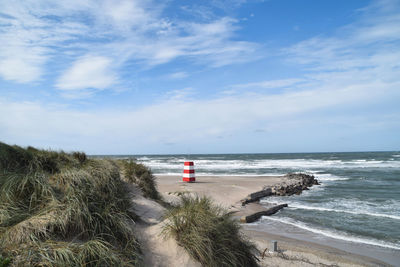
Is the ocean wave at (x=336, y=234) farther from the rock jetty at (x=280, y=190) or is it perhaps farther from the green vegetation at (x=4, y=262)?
the green vegetation at (x=4, y=262)

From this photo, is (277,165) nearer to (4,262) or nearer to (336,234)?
(336,234)

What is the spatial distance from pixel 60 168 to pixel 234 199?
915cm

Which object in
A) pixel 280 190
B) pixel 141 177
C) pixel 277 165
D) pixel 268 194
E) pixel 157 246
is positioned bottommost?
pixel 277 165

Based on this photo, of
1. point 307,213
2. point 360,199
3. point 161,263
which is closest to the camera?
point 161,263

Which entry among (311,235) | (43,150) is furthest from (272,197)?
(43,150)

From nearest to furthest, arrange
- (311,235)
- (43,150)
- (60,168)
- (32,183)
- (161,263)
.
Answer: (161,263), (32,183), (60,168), (43,150), (311,235)

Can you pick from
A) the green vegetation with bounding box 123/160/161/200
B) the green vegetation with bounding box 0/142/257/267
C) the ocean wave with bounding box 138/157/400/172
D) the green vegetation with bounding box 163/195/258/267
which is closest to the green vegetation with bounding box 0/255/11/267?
the green vegetation with bounding box 0/142/257/267

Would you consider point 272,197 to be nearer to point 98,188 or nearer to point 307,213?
point 307,213

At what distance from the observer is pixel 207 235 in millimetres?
4406

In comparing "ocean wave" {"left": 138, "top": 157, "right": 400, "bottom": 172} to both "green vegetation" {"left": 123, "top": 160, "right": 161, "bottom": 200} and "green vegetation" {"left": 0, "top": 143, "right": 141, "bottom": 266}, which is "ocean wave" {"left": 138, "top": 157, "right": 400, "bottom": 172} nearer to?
"green vegetation" {"left": 123, "top": 160, "right": 161, "bottom": 200}

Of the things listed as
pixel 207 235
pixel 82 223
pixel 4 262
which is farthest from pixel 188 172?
pixel 4 262

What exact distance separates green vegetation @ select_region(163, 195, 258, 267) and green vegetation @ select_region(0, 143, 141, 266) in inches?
27.1

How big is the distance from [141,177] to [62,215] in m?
3.46

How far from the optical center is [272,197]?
1717cm
